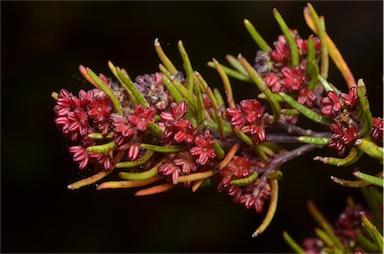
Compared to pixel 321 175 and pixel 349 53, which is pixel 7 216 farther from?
pixel 349 53

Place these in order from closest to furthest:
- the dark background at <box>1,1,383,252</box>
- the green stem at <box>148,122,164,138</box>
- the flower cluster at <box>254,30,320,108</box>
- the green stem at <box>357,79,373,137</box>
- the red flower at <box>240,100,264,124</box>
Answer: the green stem at <box>357,79,373,137</box>
the green stem at <box>148,122,164,138</box>
the red flower at <box>240,100,264,124</box>
the flower cluster at <box>254,30,320,108</box>
the dark background at <box>1,1,383,252</box>

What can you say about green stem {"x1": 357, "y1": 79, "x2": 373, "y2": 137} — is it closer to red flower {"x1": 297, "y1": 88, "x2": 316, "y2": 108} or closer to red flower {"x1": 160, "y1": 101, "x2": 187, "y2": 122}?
red flower {"x1": 297, "y1": 88, "x2": 316, "y2": 108}

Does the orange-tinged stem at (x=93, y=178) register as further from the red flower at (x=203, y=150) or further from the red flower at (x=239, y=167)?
the red flower at (x=239, y=167)

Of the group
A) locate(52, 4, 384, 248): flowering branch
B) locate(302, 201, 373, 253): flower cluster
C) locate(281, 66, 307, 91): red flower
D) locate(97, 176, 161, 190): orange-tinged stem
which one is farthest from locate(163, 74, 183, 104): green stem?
locate(302, 201, 373, 253): flower cluster

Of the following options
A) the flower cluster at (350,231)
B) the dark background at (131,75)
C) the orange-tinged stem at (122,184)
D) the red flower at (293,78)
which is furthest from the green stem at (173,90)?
the dark background at (131,75)

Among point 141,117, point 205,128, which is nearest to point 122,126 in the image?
point 141,117
